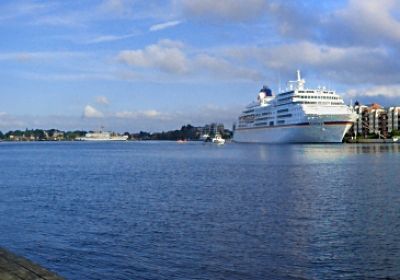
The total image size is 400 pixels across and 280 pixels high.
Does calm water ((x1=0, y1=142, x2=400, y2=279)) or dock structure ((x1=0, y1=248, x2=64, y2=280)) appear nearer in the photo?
dock structure ((x1=0, y1=248, x2=64, y2=280))

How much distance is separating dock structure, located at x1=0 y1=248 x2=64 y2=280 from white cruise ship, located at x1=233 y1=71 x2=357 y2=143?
12092 centimetres

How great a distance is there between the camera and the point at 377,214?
921 inches

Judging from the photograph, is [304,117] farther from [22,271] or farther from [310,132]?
Answer: [22,271]

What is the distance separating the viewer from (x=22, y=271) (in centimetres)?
703

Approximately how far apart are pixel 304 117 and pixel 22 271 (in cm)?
12202

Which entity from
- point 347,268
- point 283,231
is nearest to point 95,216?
point 283,231

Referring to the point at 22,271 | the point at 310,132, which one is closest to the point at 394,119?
the point at 310,132

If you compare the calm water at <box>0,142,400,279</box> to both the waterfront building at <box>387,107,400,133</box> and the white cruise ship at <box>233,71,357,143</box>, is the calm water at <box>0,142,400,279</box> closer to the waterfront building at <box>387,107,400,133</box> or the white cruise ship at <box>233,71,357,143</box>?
the white cruise ship at <box>233,71,357,143</box>

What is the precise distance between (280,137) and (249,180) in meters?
98.9

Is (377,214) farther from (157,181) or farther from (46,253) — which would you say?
(157,181)

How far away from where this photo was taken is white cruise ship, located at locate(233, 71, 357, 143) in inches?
4961

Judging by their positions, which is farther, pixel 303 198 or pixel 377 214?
pixel 303 198

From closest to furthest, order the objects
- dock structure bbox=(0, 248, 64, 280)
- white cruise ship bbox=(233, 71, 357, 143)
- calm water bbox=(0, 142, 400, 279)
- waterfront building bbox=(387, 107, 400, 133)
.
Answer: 1. dock structure bbox=(0, 248, 64, 280)
2. calm water bbox=(0, 142, 400, 279)
3. white cruise ship bbox=(233, 71, 357, 143)
4. waterfront building bbox=(387, 107, 400, 133)

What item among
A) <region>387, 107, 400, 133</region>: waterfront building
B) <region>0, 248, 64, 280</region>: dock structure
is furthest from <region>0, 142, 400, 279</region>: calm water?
<region>387, 107, 400, 133</region>: waterfront building
